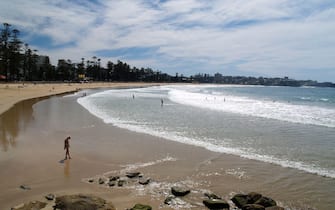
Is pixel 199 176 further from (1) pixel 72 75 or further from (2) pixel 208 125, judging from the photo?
(1) pixel 72 75

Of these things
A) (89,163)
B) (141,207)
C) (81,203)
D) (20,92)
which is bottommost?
(89,163)

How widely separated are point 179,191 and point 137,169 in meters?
3.14

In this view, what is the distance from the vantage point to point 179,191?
32.1ft

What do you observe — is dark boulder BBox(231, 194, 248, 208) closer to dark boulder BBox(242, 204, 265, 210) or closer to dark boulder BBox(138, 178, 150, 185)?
dark boulder BBox(242, 204, 265, 210)

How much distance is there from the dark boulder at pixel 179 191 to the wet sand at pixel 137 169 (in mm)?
294

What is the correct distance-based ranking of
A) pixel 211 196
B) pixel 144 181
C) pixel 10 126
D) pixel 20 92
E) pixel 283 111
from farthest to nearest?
pixel 20 92, pixel 283 111, pixel 10 126, pixel 144 181, pixel 211 196

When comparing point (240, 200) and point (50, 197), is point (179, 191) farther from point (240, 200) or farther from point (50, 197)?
point (50, 197)

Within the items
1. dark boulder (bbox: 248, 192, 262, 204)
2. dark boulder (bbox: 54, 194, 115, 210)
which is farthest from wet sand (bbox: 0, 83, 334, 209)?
dark boulder (bbox: 248, 192, 262, 204)

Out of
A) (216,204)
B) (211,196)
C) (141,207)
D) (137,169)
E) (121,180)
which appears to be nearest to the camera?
(141,207)

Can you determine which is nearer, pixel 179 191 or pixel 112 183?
pixel 179 191

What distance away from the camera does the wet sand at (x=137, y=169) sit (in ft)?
31.9

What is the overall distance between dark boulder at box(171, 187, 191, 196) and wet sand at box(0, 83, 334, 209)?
0.29 m

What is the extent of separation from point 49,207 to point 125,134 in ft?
36.2

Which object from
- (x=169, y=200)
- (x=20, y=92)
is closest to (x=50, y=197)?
(x=169, y=200)
